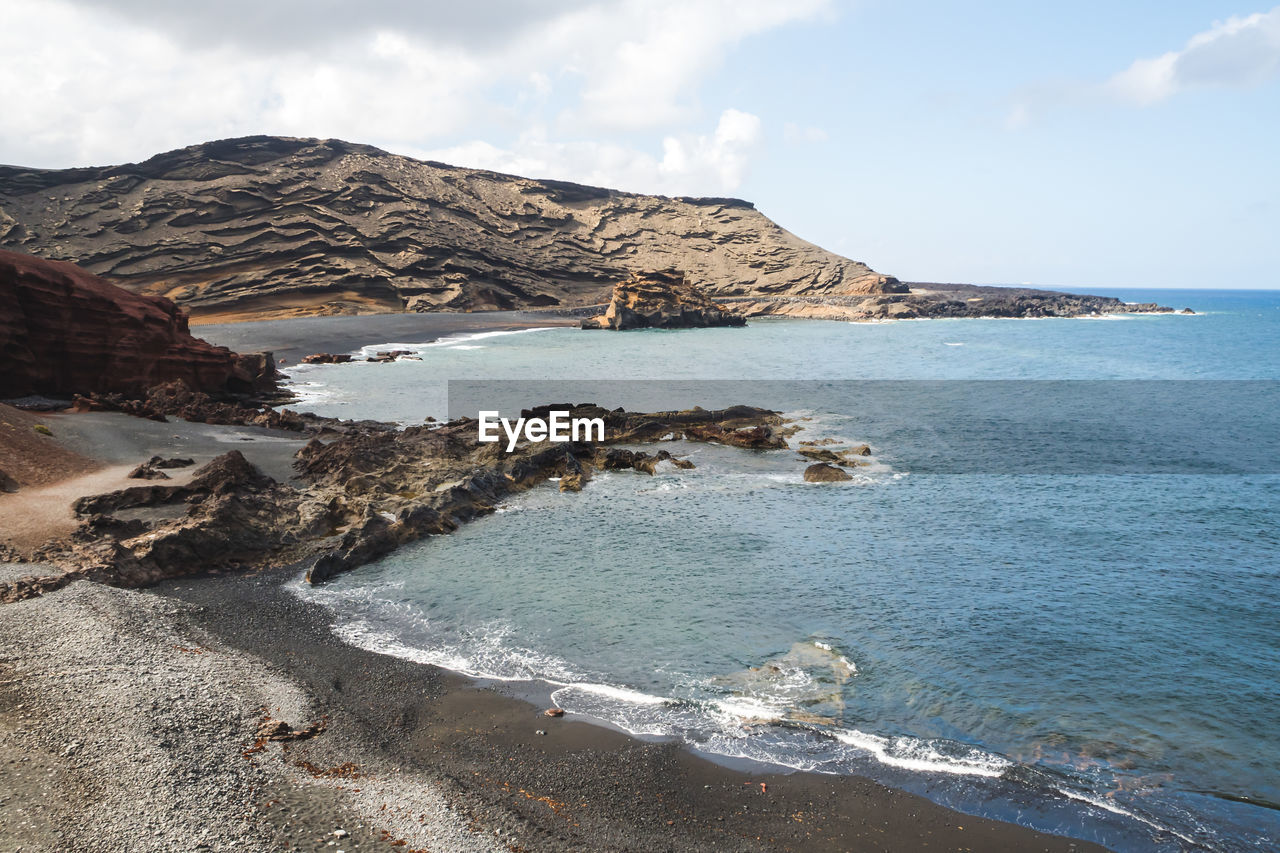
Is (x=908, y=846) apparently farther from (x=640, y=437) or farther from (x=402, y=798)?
(x=640, y=437)

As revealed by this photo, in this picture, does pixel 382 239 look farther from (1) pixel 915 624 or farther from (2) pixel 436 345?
(1) pixel 915 624

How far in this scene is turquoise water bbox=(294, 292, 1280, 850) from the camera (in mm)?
9359

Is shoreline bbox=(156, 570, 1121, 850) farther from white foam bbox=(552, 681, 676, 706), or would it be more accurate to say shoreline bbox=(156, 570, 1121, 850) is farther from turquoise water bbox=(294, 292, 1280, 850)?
white foam bbox=(552, 681, 676, 706)

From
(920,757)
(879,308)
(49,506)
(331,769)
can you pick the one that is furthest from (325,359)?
(879,308)

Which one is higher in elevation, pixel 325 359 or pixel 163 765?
pixel 325 359

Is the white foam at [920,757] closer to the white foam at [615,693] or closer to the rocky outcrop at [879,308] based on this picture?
the white foam at [615,693]

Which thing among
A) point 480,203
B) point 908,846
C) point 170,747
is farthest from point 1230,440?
point 480,203

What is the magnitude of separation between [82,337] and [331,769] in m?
25.1

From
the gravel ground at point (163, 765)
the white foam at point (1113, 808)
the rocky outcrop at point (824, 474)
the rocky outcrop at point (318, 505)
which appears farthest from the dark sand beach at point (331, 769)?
the rocky outcrop at point (824, 474)

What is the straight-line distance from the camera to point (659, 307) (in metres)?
88.9

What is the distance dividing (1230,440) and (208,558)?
3417 centimetres

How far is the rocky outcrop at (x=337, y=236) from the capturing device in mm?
79812

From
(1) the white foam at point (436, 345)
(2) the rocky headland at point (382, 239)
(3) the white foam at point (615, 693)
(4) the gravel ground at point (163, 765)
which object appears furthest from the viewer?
(2) the rocky headland at point (382, 239)

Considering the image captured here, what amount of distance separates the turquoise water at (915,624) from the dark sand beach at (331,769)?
0.72 m
